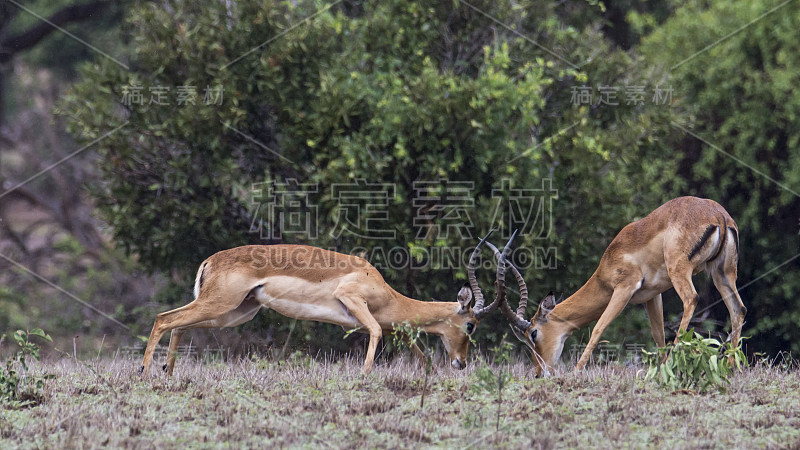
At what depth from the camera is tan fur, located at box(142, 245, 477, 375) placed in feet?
27.7

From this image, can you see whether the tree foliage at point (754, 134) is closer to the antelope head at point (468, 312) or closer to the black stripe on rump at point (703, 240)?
the black stripe on rump at point (703, 240)

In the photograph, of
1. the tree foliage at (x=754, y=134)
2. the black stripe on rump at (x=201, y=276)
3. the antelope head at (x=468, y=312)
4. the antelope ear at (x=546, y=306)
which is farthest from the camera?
the tree foliage at (x=754, y=134)

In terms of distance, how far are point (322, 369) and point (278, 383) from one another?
2.77 feet

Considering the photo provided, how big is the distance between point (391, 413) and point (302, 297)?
2.78 meters

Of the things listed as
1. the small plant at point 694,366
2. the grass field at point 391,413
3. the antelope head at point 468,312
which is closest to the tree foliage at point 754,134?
the antelope head at point 468,312

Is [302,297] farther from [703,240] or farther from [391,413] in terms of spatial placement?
[703,240]

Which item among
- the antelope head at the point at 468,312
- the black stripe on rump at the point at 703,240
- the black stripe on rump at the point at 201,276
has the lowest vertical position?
the antelope head at the point at 468,312

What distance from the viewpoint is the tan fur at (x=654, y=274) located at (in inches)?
330

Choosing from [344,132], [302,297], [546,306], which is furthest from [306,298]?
[344,132]

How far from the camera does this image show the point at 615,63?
39.2ft

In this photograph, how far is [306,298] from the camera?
8734mm

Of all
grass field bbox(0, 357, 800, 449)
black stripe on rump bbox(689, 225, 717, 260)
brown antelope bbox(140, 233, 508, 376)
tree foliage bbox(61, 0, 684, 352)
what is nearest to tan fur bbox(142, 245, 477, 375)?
brown antelope bbox(140, 233, 508, 376)

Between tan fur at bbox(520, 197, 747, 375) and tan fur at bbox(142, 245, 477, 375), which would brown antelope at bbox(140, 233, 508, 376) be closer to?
tan fur at bbox(142, 245, 477, 375)

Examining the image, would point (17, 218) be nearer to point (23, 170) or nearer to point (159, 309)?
point (23, 170)
